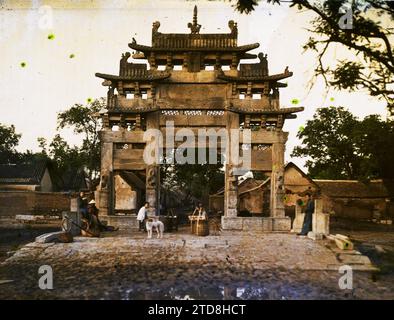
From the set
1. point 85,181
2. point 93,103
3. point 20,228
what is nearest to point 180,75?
point 20,228

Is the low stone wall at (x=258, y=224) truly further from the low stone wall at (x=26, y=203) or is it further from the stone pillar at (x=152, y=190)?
the low stone wall at (x=26, y=203)

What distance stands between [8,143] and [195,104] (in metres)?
43.1

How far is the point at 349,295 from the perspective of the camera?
22.1 feet

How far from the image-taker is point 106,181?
16.1 metres

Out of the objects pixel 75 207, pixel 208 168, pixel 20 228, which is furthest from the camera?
pixel 208 168

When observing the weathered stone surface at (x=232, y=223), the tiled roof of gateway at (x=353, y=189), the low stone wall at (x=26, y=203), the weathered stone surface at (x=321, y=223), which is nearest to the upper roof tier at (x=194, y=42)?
the weathered stone surface at (x=232, y=223)

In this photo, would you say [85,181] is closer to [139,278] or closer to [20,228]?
[20,228]

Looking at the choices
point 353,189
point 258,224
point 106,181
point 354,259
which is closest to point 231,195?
point 258,224

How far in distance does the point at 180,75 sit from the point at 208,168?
67.4 feet

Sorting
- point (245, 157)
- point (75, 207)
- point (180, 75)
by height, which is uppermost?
point (180, 75)

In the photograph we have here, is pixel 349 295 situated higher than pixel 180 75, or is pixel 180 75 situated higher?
pixel 180 75

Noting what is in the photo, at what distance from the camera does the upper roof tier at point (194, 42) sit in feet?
55.5

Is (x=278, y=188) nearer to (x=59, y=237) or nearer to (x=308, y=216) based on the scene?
(x=308, y=216)

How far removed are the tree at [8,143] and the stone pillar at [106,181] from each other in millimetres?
39877
